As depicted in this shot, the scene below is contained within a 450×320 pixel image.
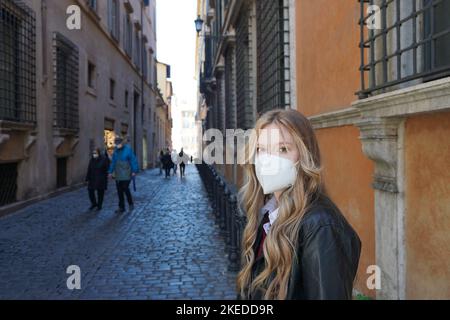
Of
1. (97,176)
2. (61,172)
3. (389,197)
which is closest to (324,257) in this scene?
(389,197)

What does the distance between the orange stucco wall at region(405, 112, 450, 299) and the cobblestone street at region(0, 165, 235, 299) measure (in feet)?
6.48

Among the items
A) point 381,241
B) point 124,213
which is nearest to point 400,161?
point 381,241

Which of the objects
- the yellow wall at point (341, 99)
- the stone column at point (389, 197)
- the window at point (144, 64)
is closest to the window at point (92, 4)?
the yellow wall at point (341, 99)

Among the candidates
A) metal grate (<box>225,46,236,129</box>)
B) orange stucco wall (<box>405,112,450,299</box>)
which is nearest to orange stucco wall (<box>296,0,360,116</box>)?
orange stucco wall (<box>405,112,450,299</box>)

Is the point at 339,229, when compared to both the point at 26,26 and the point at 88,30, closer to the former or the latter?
the point at 26,26

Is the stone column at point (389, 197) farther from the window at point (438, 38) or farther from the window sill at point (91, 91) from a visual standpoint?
the window sill at point (91, 91)

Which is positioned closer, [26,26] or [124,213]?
[124,213]

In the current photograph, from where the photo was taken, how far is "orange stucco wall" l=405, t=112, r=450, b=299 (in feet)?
11.4

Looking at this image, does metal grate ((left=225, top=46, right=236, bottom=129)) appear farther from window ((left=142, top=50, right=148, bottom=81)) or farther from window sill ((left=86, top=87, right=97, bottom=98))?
window ((left=142, top=50, right=148, bottom=81))

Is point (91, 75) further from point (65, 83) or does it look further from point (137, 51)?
point (137, 51)

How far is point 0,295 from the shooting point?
16.4 feet

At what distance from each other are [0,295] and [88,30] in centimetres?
1462

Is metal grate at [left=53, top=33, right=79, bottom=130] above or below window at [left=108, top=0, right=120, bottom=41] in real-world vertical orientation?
below

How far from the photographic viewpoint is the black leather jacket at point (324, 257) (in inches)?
60.4
